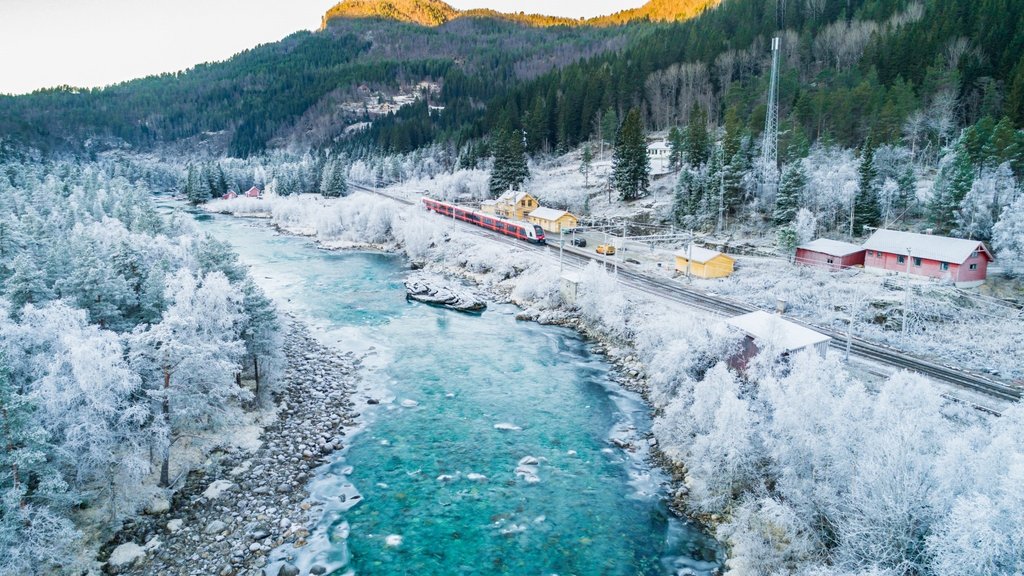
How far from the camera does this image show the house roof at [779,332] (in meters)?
23.9

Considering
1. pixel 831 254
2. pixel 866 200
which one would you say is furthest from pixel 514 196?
pixel 831 254

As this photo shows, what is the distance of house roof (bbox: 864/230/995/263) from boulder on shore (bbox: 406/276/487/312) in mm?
29935

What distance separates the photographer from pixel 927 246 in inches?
1469

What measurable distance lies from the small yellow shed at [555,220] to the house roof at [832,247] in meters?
26.7

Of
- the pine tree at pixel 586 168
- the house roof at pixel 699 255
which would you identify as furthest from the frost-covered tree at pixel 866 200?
the pine tree at pixel 586 168

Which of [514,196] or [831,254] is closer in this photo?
[831,254]

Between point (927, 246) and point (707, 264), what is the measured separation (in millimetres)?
14227

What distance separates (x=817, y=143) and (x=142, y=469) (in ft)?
234

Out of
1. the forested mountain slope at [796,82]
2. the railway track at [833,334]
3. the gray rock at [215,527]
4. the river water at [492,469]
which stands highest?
the forested mountain slope at [796,82]

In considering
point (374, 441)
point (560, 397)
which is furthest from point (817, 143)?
point (374, 441)

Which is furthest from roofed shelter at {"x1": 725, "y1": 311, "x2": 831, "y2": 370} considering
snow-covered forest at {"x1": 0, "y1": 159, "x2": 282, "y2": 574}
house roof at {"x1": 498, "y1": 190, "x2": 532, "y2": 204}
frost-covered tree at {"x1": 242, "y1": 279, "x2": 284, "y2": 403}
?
house roof at {"x1": 498, "y1": 190, "x2": 532, "y2": 204}

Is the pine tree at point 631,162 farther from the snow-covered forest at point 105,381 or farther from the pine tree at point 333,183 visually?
the pine tree at point 333,183

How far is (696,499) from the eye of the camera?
66.8 feet

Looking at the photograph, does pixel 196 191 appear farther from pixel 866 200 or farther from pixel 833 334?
pixel 833 334
